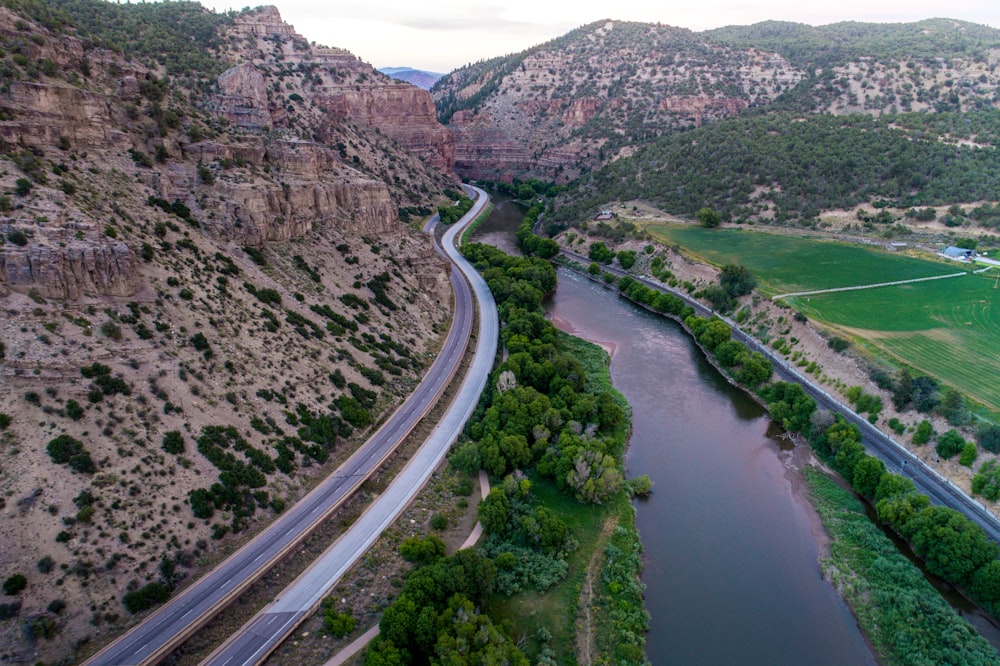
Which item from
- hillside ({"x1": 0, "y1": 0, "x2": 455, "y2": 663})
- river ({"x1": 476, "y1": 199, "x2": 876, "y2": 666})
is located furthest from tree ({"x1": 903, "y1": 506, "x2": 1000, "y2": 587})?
hillside ({"x1": 0, "y1": 0, "x2": 455, "y2": 663})

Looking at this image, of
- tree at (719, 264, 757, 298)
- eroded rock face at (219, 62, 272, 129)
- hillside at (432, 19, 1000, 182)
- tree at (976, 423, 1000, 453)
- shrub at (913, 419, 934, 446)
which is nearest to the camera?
tree at (976, 423, 1000, 453)

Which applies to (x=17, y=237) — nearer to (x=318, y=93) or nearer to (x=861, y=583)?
(x=861, y=583)

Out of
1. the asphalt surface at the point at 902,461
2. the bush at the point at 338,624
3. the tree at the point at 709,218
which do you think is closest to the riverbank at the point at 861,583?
the asphalt surface at the point at 902,461

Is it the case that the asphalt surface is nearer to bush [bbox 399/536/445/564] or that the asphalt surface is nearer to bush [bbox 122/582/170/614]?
bush [bbox 399/536/445/564]

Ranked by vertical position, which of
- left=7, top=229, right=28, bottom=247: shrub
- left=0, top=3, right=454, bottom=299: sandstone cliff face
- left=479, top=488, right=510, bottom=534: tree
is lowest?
left=479, top=488, right=510, bottom=534: tree

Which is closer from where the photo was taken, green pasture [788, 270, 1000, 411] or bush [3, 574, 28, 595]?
bush [3, 574, 28, 595]

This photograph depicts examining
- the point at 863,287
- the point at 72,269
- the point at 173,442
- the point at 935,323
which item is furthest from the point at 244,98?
the point at 935,323

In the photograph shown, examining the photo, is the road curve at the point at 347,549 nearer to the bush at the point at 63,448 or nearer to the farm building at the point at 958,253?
the bush at the point at 63,448
